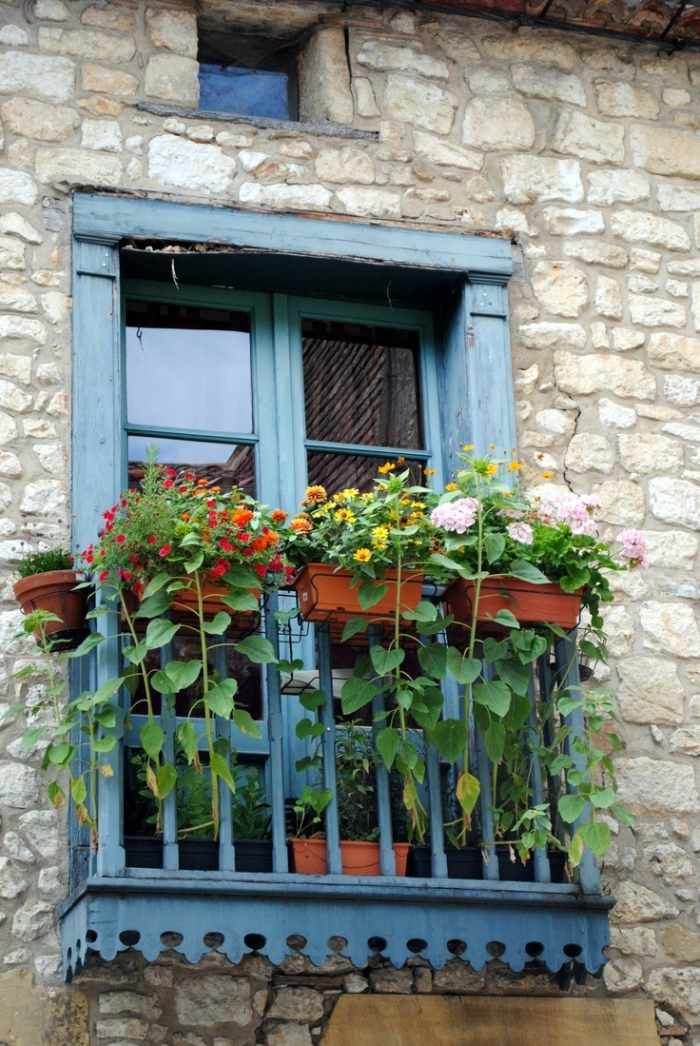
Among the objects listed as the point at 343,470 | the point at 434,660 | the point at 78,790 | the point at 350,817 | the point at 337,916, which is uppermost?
the point at 343,470

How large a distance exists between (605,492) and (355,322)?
1.04 m

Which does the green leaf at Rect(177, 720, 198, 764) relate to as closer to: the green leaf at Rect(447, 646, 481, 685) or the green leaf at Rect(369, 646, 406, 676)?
the green leaf at Rect(369, 646, 406, 676)

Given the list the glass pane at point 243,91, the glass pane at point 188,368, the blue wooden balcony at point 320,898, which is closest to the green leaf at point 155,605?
the blue wooden balcony at point 320,898

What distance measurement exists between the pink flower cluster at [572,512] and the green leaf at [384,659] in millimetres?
610

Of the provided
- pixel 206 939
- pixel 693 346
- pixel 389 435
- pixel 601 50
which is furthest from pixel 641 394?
pixel 206 939

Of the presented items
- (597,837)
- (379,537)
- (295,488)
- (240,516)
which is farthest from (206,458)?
(597,837)

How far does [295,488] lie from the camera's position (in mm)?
5918

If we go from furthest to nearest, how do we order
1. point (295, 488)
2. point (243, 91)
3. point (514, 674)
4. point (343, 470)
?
point (243, 91) → point (343, 470) → point (295, 488) → point (514, 674)

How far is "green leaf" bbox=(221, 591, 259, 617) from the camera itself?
5.00 meters

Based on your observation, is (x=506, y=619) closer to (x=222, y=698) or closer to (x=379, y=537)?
(x=379, y=537)

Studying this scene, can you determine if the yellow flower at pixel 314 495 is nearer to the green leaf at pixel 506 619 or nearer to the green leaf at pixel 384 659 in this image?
the green leaf at pixel 384 659

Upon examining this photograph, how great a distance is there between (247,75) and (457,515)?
2.20 meters

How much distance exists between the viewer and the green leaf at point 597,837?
4.98 meters

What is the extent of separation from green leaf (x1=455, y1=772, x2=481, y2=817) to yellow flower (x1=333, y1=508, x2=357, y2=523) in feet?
2.53
